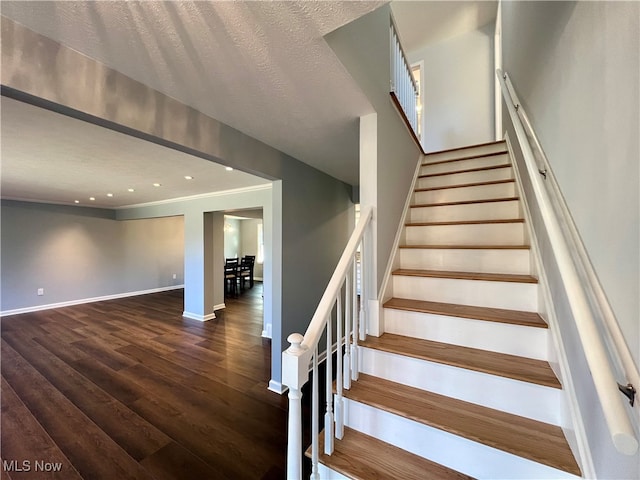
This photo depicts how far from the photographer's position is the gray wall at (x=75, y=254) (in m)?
5.05

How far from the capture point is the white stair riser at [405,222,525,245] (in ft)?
6.47

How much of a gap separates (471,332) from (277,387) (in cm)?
187

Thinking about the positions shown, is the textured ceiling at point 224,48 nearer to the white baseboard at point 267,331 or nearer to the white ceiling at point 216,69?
the white ceiling at point 216,69

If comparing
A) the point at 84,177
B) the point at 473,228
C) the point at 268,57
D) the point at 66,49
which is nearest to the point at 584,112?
the point at 473,228

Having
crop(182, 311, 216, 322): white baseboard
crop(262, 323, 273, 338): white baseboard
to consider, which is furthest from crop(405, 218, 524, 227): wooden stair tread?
crop(182, 311, 216, 322): white baseboard

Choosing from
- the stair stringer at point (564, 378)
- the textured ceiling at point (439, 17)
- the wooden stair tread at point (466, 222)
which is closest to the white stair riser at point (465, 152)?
the wooden stair tread at point (466, 222)

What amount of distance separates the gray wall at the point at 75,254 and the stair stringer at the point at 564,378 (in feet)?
25.8

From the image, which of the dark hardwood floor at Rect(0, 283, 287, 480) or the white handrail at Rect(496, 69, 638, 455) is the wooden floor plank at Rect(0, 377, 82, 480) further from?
the white handrail at Rect(496, 69, 638, 455)

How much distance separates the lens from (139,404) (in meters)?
2.29

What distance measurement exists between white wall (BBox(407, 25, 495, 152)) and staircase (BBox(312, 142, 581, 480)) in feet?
8.91

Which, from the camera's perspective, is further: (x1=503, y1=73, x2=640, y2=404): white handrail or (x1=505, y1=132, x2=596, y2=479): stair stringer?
(x1=505, y1=132, x2=596, y2=479): stair stringer

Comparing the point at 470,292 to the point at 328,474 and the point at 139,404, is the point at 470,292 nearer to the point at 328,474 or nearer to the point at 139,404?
the point at 328,474

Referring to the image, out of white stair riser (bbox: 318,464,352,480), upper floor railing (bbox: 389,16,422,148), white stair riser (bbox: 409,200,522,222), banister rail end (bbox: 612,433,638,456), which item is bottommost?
white stair riser (bbox: 318,464,352,480)

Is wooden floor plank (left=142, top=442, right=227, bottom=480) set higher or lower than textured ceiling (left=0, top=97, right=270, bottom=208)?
lower
